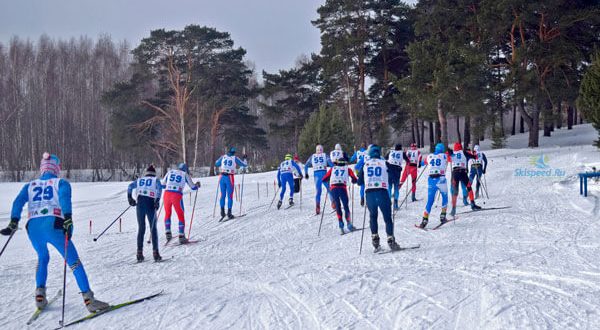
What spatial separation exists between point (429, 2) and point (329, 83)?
10235 millimetres

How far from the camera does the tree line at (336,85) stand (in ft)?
98.1

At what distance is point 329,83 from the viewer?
40281 millimetres

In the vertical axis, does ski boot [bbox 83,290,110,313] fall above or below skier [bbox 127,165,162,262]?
below

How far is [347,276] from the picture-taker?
6.85m

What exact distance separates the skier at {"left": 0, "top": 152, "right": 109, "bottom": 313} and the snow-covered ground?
409mm

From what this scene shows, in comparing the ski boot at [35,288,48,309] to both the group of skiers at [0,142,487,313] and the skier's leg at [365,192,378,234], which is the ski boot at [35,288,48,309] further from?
the skier's leg at [365,192,378,234]

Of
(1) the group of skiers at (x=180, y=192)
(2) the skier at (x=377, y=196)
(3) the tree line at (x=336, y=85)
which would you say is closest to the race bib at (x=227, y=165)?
(1) the group of skiers at (x=180, y=192)

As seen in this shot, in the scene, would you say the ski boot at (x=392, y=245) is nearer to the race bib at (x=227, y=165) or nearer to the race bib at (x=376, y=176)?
the race bib at (x=376, y=176)

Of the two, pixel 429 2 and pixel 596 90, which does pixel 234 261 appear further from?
pixel 429 2

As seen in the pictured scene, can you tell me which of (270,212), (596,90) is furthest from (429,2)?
(270,212)

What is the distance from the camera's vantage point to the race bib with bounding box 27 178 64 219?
5.95m

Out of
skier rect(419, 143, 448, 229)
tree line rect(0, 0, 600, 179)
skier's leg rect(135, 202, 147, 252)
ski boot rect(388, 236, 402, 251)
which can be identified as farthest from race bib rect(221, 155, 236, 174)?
tree line rect(0, 0, 600, 179)

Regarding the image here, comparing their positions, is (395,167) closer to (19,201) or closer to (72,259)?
(72,259)

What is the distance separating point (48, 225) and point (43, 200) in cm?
33
